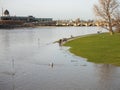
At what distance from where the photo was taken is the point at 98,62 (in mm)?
37844

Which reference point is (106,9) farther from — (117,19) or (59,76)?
(59,76)

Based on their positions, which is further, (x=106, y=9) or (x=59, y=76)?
(x=106, y=9)

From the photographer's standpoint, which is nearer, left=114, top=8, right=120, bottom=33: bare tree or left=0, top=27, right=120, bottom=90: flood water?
left=0, top=27, right=120, bottom=90: flood water

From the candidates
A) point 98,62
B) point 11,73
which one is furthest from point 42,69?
point 98,62

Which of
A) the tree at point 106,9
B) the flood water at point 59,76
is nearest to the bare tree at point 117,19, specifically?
the tree at point 106,9

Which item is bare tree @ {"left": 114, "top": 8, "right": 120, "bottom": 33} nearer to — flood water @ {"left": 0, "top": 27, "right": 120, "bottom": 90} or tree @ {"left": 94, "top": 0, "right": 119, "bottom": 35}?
tree @ {"left": 94, "top": 0, "right": 119, "bottom": 35}

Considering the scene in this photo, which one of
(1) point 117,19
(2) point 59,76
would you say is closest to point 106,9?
(1) point 117,19

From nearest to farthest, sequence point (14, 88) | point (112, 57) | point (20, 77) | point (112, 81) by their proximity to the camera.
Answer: point (14, 88) → point (112, 81) → point (20, 77) → point (112, 57)

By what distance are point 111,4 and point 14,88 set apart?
6305cm

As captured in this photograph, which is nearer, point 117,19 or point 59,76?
point 59,76

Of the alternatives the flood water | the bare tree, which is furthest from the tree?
the flood water

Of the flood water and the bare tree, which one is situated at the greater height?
the bare tree

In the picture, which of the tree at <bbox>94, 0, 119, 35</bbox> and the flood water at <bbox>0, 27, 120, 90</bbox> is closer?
the flood water at <bbox>0, 27, 120, 90</bbox>

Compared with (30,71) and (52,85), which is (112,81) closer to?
(52,85)
